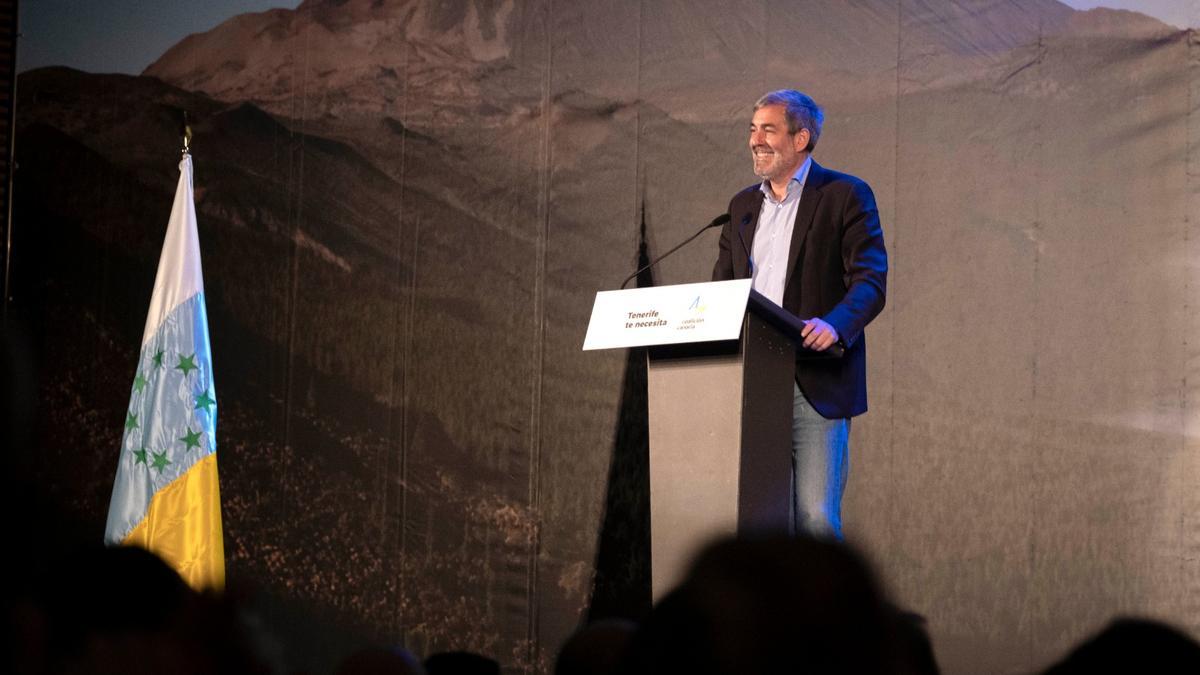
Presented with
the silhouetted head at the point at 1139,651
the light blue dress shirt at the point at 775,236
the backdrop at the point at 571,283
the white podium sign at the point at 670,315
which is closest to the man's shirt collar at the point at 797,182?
the light blue dress shirt at the point at 775,236

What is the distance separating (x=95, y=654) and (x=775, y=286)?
9.99ft

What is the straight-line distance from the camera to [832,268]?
4020 mm

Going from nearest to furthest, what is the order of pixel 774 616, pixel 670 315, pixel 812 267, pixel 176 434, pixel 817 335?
pixel 774 616, pixel 670 315, pixel 817 335, pixel 812 267, pixel 176 434

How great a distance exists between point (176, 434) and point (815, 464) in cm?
276

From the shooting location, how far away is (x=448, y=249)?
5965mm

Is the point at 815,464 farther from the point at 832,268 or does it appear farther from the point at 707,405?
the point at 832,268

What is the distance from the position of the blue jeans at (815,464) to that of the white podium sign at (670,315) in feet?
1.62

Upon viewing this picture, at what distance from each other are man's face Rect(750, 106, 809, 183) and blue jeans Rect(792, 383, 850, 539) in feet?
2.23

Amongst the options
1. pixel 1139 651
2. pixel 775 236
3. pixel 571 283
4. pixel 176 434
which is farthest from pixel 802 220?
pixel 1139 651

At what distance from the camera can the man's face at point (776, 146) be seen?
411 centimetres

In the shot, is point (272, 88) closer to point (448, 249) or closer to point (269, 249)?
point (269, 249)

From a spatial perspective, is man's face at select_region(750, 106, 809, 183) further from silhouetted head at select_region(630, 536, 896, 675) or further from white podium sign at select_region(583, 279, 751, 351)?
silhouetted head at select_region(630, 536, 896, 675)

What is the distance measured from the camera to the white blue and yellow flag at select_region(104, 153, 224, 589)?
5.32m

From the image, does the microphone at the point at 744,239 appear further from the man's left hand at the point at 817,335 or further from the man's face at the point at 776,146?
the man's left hand at the point at 817,335
